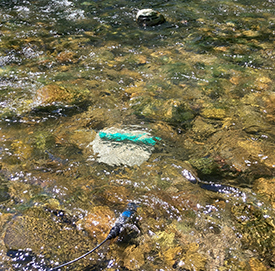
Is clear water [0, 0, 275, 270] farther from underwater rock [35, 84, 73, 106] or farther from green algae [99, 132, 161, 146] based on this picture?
green algae [99, 132, 161, 146]

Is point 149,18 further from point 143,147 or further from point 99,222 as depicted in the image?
point 99,222

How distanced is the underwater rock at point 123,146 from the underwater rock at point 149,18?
4.21 m

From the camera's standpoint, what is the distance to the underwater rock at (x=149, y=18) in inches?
253

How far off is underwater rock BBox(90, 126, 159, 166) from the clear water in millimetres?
55


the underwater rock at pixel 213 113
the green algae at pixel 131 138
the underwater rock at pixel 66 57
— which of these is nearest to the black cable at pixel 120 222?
the green algae at pixel 131 138

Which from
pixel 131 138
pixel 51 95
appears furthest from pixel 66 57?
pixel 131 138

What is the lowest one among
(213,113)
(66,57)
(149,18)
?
(213,113)

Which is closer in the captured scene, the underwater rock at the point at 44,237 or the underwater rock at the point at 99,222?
the underwater rock at the point at 44,237

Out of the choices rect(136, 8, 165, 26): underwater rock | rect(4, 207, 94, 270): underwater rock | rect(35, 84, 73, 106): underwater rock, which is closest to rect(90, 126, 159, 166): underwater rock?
rect(4, 207, 94, 270): underwater rock

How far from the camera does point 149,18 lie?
645cm

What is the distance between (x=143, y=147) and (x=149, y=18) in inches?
184

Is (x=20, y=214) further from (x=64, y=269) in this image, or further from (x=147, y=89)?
(x=147, y=89)

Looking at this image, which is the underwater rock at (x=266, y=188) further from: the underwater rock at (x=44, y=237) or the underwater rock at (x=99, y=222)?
the underwater rock at (x=44, y=237)

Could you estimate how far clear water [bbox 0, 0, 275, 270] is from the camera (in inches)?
84.7
